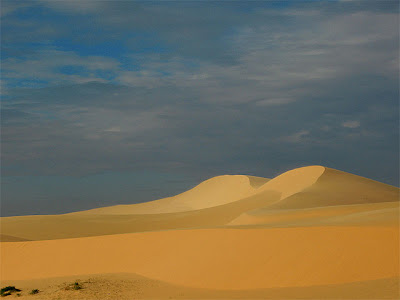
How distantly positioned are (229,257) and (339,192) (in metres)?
29.5

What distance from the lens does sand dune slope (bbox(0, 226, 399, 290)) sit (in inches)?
683

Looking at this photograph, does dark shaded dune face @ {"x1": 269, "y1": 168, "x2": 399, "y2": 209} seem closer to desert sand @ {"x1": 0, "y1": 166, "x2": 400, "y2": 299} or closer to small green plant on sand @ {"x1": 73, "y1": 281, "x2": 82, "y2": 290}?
desert sand @ {"x1": 0, "y1": 166, "x2": 400, "y2": 299}

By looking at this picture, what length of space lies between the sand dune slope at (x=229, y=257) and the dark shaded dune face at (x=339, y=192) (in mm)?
21146

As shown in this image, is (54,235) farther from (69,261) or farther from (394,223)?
(394,223)

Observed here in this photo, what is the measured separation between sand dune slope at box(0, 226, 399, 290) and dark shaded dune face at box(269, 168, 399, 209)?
2115 centimetres

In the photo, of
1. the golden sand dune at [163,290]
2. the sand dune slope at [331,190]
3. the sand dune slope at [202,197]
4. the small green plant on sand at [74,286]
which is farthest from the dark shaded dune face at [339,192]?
the small green plant on sand at [74,286]

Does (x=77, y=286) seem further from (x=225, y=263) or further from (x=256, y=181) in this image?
(x=256, y=181)

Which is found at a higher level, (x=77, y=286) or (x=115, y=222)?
(x=115, y=222)

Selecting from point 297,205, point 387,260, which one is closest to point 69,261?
point 387,260

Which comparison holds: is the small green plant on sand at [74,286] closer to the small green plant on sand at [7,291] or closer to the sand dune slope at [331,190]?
the small green plant on sand at [7,291]

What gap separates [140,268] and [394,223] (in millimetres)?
10750

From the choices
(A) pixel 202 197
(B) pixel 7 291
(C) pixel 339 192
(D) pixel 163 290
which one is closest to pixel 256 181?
(A) pixel 202 197

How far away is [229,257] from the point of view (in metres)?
19.6


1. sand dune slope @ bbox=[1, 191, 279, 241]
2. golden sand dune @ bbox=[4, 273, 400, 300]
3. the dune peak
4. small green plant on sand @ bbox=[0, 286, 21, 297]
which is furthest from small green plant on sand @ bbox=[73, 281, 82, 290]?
the dune peak
